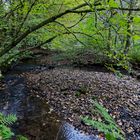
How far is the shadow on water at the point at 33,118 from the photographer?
7023 millimetres

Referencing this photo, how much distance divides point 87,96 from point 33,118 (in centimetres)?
230

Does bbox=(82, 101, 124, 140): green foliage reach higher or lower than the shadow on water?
higher

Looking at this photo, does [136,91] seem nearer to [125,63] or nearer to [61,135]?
[61,135]

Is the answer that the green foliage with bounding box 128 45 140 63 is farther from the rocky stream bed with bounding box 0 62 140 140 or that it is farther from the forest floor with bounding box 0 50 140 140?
the forest floor with bounding box 0 50 140 140

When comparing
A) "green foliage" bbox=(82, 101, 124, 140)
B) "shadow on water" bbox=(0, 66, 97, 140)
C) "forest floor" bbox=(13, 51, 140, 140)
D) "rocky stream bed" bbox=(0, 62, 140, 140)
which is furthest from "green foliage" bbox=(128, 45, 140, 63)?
"green foliage" bbox=(82, 101, 124, 140)

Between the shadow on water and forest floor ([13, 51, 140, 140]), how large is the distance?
0.91ft

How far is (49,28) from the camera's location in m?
6.92

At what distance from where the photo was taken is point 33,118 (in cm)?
793

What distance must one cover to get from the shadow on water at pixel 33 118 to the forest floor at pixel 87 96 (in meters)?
0.28

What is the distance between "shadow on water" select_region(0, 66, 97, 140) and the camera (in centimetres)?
702

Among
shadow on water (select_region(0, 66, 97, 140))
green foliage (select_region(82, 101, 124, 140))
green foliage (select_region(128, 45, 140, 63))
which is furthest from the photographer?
green foliage (select_region(128, 45, 140, 63))

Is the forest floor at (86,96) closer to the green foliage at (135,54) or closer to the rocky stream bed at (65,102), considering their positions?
the rocky stream bed at (65,102)

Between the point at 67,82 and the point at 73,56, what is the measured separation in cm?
542

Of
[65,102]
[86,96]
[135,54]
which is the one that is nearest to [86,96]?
[86,96]
